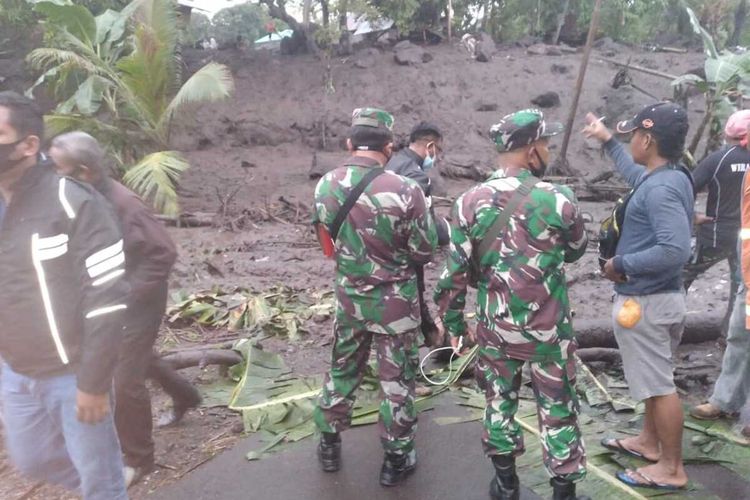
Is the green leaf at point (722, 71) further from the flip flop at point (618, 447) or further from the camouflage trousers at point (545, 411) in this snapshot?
the camouflage trousers at point (545, 411)

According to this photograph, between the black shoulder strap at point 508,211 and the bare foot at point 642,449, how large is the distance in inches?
62.6

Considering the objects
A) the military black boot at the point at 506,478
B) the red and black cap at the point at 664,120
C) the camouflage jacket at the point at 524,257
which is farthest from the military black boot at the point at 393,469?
the red and black cap at the point at 664,120

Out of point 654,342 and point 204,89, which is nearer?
point 654,342

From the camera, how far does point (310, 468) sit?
152 inches

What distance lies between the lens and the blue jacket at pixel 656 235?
Result: 3.13 m

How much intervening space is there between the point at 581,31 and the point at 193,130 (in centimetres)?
1647

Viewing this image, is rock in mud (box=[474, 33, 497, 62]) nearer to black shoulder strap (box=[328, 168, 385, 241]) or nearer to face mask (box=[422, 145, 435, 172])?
face mask (box=[422, 145, 435, 172])

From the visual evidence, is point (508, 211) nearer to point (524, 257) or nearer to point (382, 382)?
point (524, 257)

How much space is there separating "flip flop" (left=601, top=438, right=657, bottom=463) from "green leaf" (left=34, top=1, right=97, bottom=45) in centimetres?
1133

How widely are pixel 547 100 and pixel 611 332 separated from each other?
15.6 m

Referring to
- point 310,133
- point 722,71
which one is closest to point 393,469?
point 722,71

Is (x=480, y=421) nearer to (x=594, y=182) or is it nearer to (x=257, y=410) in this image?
(x=257, y=410)

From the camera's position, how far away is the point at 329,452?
3828 millimetres

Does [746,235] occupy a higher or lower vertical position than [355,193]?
lower
